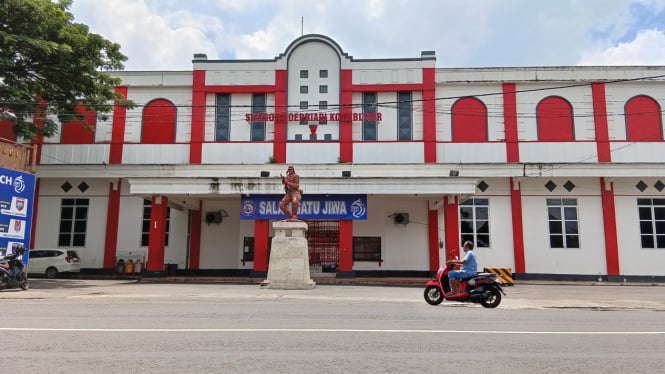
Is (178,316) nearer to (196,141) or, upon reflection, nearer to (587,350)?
(587,350)

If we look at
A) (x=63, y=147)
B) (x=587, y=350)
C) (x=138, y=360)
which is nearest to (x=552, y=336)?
(x=587, y=350)

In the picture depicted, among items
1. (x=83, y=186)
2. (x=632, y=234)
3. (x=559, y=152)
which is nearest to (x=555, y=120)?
(x=559, y=152)

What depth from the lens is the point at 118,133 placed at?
27.9 meters

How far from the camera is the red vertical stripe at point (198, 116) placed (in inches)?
1073

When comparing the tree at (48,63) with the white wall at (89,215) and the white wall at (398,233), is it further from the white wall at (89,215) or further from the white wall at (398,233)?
the white wall at (398,233)

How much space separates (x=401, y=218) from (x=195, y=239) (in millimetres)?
10817

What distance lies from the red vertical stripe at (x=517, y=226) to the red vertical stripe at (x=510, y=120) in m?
1.61

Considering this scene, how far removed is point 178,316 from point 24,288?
988 cm

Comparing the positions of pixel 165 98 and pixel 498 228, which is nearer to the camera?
pixel 498 228

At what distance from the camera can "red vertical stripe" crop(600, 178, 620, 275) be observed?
25094 mm

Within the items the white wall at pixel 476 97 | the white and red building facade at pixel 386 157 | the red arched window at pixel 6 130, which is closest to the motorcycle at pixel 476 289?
the white and red building facade at pixel 386 157

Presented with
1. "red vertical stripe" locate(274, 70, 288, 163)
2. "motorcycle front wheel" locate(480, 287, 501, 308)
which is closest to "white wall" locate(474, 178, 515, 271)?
"red vertical stripe" locate(274, 70, 288, 163)

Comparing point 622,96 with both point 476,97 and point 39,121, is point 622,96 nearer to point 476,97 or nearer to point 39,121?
point 476,97

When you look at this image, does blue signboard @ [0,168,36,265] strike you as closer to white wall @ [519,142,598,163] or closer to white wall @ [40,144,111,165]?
white wall @ [40,144,111,165]
